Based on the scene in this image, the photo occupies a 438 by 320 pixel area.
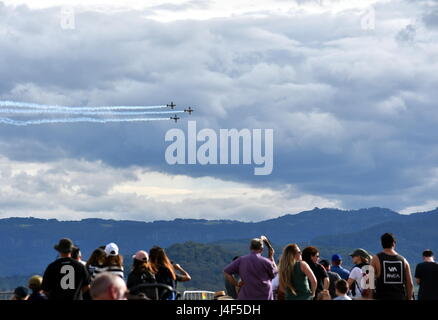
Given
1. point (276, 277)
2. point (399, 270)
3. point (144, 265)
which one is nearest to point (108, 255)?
point (144, 265)

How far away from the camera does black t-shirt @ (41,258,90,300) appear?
1595 centimetres

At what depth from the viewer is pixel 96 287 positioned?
918 centimetres

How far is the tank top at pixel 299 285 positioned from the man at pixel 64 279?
4284 mm

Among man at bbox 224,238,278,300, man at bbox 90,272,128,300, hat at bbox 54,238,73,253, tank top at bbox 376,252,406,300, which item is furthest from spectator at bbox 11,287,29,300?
tank top at bbox 376,252,406,300

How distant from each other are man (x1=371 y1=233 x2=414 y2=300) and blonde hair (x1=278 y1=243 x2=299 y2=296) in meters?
1.65

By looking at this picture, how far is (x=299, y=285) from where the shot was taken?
17.5 m

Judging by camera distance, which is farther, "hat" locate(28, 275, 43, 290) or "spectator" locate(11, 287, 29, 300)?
"hat" locate(28, 275, 43, 290)

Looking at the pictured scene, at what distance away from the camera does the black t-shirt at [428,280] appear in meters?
18.8

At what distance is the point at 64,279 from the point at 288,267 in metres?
4.58

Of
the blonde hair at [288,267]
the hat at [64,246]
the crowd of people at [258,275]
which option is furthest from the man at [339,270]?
the hat at [64,246]

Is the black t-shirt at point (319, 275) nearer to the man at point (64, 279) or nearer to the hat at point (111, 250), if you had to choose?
the hat at point (111, 250)

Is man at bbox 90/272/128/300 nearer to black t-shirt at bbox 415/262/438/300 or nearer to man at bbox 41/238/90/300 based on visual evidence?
man at bbox 41/238/90/300
